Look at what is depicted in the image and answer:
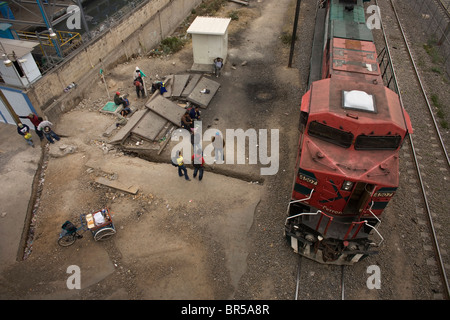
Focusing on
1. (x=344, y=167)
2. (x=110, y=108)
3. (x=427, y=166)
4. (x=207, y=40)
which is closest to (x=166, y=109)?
(x=110, y=108)

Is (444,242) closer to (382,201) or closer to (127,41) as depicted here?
(382,201)

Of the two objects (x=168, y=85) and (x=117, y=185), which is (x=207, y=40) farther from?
(x=117, y=185)

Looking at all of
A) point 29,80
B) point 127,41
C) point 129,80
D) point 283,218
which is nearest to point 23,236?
point 29,80

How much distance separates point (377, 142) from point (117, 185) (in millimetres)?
9113

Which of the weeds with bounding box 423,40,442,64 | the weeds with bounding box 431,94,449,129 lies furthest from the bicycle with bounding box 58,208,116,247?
the weeds with bounding box 423,40,442,64

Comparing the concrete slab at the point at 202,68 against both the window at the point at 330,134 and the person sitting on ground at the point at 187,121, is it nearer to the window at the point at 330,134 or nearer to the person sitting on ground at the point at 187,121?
the person sitting on ground at the point at 187,121

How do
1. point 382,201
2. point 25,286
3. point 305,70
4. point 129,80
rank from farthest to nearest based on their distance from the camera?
1. point 305,70
2. point 129,80
3. point 25,286
4. point 382,201

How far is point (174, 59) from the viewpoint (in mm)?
19156

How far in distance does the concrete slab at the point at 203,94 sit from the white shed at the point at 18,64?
7.02 metres

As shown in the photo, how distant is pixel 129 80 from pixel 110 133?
487 centimetres

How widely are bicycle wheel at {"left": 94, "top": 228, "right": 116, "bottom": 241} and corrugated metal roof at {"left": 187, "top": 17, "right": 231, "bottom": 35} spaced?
1201 centimetres

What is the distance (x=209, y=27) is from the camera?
16.9 metres

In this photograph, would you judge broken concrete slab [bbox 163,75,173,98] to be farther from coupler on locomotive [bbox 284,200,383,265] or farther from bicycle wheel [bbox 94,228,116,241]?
coupler on locomotive [bbox 284,200,383,265]

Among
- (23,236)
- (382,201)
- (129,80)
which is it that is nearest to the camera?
(382,201)
